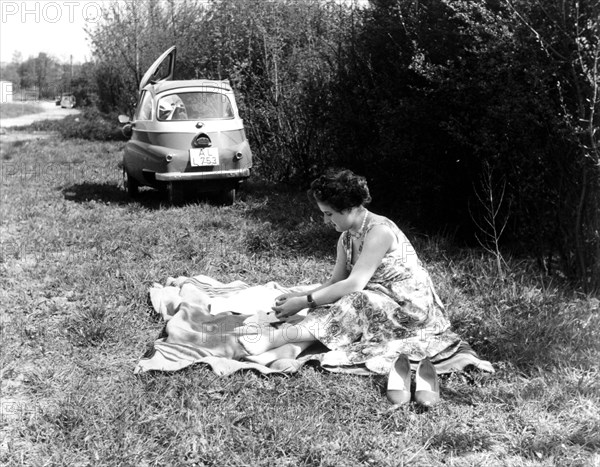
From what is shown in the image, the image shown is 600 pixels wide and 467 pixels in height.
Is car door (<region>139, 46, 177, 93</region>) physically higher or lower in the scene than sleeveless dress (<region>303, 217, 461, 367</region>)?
higher

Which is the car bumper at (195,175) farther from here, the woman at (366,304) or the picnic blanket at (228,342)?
the woman at (366,304)

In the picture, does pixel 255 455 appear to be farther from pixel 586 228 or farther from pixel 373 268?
pixel 586 228

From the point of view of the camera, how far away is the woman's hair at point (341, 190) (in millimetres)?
4113

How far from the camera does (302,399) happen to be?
366 cm

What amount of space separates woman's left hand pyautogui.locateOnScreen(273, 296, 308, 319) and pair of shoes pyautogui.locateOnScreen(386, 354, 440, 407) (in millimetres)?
815

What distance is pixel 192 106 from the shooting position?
9.57 meters

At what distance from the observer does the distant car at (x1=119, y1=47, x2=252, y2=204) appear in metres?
9.18

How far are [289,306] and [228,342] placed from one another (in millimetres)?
462

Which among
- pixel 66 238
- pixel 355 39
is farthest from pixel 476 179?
pixel 66 238

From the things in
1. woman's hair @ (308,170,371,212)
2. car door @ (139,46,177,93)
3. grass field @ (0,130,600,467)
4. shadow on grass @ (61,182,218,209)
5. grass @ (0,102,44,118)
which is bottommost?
grass field @ (0,130,600,467)

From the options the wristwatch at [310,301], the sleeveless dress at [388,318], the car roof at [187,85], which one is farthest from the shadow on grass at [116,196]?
the sleeveless dress at [388,318]

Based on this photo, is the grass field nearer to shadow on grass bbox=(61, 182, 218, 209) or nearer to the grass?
shadow on grass bbox=(61, 182, 218, 209)

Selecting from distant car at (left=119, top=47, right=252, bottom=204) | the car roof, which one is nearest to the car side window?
distant car at (left=119, top=47, right=252, bottom=204)

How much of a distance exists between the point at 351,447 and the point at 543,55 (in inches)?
159
